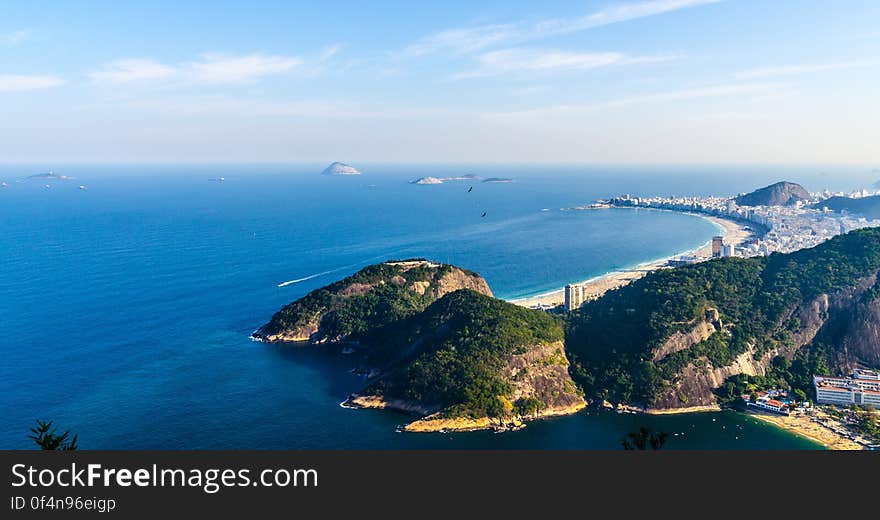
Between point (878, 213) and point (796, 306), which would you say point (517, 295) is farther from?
point (878, 213)

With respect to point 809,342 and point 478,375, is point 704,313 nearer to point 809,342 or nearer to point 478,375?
point 809,342

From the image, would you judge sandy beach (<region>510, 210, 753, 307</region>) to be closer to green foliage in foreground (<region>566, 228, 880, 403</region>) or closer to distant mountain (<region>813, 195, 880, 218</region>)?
green foliage in foreground (<region>566, 228, 880, 403</region>)

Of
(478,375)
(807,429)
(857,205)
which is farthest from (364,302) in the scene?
(857,205)

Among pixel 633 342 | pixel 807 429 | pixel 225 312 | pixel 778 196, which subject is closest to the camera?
pixel 807 429

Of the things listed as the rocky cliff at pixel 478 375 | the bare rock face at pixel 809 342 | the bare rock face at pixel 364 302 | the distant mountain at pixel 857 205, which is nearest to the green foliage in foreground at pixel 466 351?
the rocky cliff at pixel 478 375

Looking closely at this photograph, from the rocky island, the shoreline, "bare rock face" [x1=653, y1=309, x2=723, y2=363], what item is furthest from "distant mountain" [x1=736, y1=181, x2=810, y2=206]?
the shoreline

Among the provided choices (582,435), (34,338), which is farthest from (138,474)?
(34,338)

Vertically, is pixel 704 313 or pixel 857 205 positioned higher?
pixel 857 205
